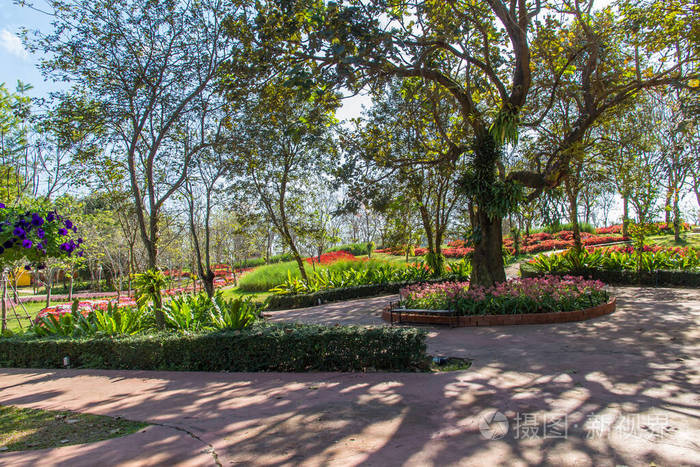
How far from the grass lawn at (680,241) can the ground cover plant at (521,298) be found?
14175 millimetres

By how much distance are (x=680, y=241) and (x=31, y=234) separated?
85.1 ft

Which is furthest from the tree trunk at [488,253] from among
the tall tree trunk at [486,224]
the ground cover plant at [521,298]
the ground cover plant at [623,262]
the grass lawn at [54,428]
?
the grass lawn at [54,428]

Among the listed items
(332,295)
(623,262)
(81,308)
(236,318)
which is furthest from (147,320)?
(623,262)

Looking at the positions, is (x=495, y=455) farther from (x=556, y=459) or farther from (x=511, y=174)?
(x=511, y=174)

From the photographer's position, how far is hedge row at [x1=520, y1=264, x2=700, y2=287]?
39.3 ft

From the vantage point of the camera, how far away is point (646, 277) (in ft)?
41.9

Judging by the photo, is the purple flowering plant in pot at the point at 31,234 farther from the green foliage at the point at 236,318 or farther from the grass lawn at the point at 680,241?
the grass lawn at the point at 680,241

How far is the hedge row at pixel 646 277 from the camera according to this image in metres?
12.0

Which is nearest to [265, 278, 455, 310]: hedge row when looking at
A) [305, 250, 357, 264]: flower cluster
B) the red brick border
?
[305, 250, 357, 264]: flower cluster

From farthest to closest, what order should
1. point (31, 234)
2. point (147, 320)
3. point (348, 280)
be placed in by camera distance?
point (348, 280) → point (147, 320) → point (31, 234)

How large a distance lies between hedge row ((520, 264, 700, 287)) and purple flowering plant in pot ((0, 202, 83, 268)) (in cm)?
1329

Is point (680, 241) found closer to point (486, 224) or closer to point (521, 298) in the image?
point (486, 224)

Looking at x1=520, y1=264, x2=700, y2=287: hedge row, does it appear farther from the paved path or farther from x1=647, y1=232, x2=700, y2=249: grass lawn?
x1=647, y1=232, x2=700, y2=249: grass lawn

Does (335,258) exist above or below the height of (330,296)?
above
